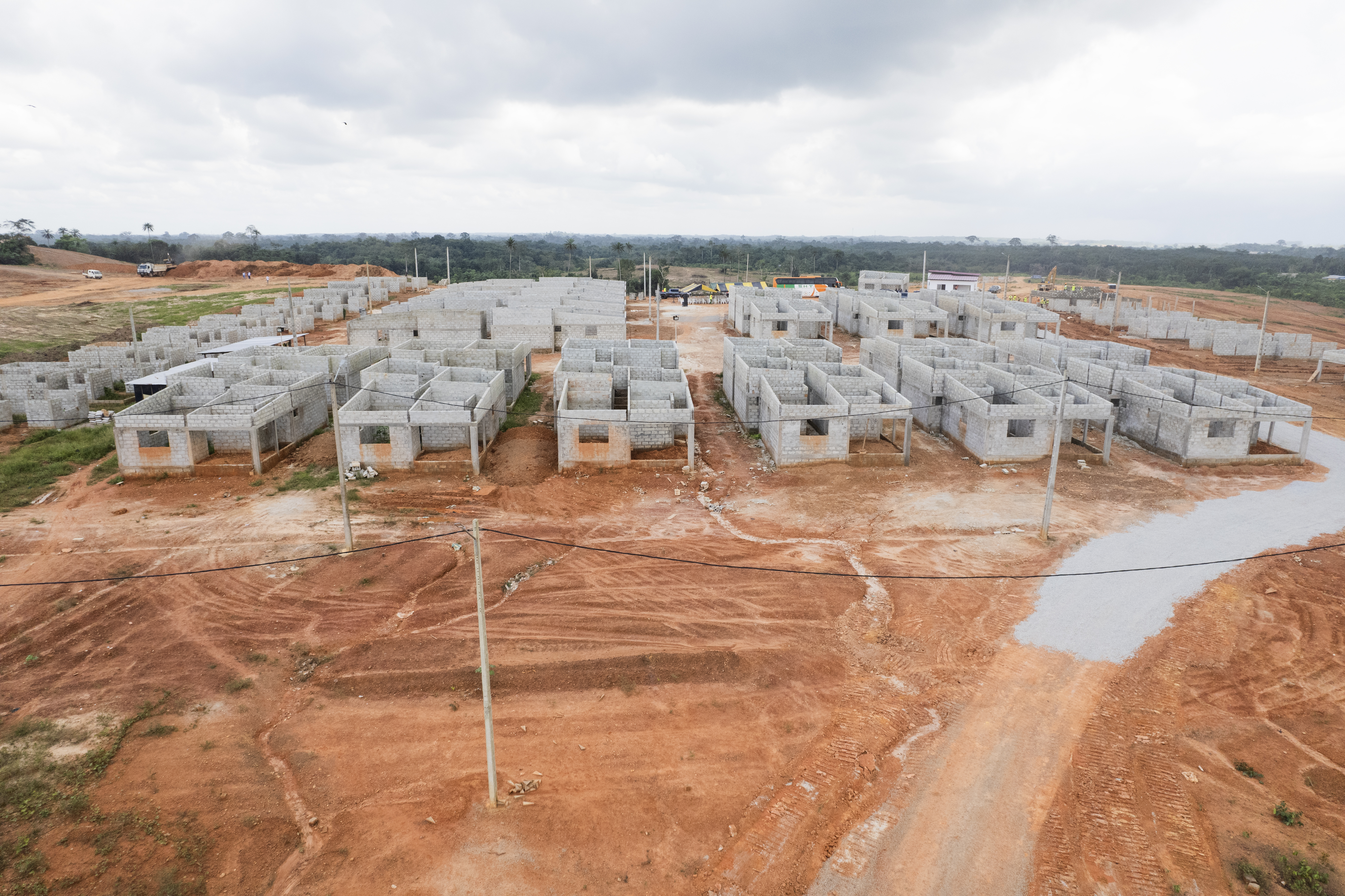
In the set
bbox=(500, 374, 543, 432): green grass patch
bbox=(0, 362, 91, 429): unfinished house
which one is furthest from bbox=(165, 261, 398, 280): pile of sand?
bbox=(500, 374, 543, 432): green grass patch

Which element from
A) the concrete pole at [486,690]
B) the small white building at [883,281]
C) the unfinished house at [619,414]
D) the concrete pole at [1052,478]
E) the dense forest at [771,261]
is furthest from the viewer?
the dense forest at [771,261]

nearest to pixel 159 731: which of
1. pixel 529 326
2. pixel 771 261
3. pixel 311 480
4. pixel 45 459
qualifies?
pixel 311 480

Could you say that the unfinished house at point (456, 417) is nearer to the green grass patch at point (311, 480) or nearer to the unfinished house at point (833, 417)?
the green grass patch at point (311, 480)

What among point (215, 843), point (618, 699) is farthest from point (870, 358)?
point (215, 843)

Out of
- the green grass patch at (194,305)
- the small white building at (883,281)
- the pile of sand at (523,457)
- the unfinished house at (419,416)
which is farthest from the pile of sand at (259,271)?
the pile of sand at (523,457)

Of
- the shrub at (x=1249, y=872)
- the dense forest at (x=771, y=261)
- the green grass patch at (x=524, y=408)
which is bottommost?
the shrub at (x=1249, y=872)

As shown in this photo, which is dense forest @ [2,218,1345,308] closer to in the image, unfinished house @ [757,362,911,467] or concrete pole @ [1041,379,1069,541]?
unfinished house @ [757,362,911,467]
